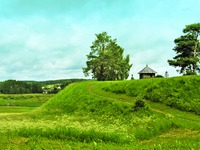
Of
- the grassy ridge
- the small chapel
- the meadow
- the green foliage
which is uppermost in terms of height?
the small chapel

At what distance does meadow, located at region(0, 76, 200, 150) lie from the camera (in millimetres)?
18906

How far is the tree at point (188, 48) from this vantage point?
60.5 metres

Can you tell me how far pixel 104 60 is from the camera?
7894 centimetres

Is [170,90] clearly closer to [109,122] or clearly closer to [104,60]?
[109,122]

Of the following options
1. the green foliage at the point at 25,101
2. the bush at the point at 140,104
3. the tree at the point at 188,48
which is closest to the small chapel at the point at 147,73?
the tree at the point at 188,48

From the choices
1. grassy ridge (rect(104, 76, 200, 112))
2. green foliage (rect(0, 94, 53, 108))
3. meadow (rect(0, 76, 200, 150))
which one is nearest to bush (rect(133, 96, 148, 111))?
meadow (rect(0, 76, 200, 150))

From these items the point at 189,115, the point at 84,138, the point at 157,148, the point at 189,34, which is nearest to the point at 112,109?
the point at 189,115

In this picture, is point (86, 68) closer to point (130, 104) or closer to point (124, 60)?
point (124, 60)

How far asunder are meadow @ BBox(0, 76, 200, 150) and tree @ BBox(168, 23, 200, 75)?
14.1 metres

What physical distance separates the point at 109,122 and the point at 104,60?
4208 centimetres

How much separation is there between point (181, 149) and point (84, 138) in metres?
8.61

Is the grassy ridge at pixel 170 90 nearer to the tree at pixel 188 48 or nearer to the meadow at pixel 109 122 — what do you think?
the meadow at pixel 109 122

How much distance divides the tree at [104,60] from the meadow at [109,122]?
1740cm

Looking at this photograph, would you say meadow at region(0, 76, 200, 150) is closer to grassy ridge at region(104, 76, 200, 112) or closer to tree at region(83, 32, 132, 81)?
grassy ridge at region(104, 76, 200, 112)
